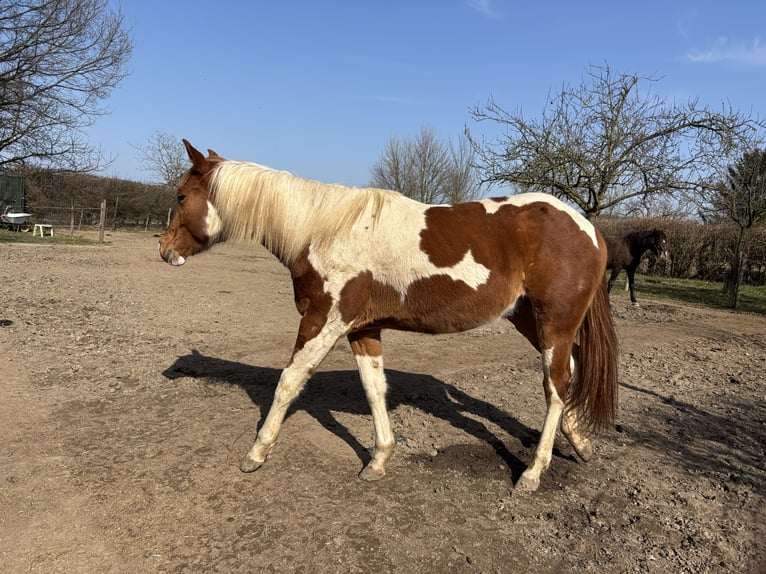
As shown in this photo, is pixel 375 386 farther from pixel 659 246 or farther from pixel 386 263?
pixel 659 246

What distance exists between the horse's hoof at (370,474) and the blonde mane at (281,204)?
4.92 feet

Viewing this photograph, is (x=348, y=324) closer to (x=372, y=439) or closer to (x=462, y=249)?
(x=462, y=249)

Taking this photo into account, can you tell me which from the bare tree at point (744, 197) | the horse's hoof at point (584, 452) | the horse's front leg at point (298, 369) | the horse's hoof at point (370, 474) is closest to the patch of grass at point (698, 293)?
the bare tree at point (744, 197)

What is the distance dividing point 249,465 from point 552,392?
2.08 m

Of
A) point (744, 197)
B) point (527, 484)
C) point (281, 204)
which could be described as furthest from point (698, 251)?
point (281, 204)

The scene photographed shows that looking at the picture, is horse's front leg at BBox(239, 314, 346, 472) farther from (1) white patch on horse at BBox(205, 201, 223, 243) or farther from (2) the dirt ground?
(1) white patch on horse at BBox(205, 201, 223, 243)

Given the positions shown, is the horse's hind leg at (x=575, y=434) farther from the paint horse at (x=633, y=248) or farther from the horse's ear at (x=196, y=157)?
the paint horse at (x=633, y=248)

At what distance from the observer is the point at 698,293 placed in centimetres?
1584

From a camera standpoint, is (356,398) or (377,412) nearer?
(377,412)

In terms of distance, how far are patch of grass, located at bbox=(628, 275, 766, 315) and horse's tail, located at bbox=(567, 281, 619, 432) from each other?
11.3 m

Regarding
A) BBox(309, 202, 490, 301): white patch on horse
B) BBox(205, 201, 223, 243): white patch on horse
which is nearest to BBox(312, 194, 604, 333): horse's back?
BBox(309, 202, 490, 301): white patch on horse

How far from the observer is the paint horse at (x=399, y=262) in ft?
10.4

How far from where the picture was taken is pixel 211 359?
5.82 m

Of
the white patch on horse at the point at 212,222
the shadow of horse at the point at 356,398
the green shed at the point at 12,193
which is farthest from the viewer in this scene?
the green shed at the point at 12,193
